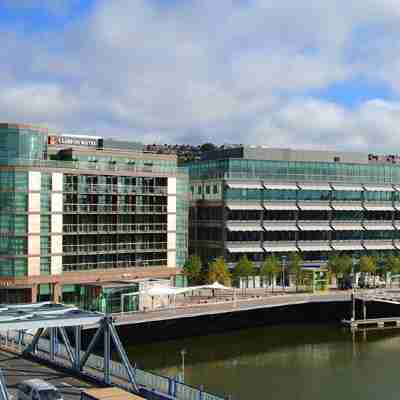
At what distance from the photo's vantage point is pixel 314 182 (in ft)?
336

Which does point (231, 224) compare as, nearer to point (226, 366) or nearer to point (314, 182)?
point (314, 182)

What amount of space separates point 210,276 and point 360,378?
3440cm

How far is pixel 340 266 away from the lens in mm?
95062

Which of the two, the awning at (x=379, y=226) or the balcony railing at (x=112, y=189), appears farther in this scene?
the awning at (x=379, y=226)

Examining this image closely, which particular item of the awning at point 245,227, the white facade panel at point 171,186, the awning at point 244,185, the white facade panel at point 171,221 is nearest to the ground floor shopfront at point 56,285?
the white facade panel at point 171,221

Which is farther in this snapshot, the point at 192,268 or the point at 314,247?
the point at 314,247

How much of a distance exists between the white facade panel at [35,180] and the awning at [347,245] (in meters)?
43.8

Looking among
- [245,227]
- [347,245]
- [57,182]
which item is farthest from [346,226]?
[57,182]

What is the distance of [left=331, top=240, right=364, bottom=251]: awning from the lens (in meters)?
103

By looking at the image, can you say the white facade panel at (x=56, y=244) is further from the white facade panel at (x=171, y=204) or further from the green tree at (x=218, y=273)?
the green tree at (x=218, y=273)

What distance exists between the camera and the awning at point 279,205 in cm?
9862

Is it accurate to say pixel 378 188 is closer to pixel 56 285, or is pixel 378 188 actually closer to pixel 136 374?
pixel 56 285

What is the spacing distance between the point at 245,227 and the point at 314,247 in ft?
34.9

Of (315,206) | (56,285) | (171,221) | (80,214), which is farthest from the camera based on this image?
(315,206)
